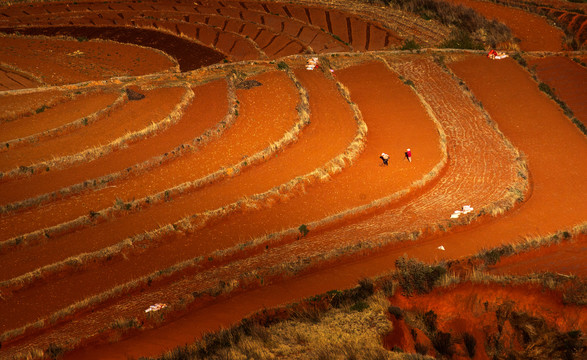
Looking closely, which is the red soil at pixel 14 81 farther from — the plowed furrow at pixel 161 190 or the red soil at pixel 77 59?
the plowed furrow at pixel 161 190

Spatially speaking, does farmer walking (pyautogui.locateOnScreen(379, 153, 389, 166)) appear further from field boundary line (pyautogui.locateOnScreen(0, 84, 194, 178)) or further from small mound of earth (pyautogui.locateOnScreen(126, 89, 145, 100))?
small mound of earth (pyautogui.locateOnScreen(126, 89, 145, 100))

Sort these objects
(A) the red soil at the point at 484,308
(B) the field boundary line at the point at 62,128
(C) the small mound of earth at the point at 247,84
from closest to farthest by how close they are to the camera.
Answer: (A) the red soil at the point at 484,308 < (B) the field boundary line at the point at 62,128 < (C) the small mound of earth at the point at 247,84

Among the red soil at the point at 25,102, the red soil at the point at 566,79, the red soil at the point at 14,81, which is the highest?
the red soil at the point at 14,81

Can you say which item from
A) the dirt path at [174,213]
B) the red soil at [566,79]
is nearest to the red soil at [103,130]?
the dirt path at [174,213]

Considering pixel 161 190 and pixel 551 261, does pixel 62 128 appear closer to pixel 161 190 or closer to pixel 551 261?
pixel 161 190

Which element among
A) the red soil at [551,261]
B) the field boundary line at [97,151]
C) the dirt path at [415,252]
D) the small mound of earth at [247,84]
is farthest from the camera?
the small mound of earth at [247,84]

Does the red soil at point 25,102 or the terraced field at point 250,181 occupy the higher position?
the red soil at point 25,102

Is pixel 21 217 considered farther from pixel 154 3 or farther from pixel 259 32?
pixel 154 3
